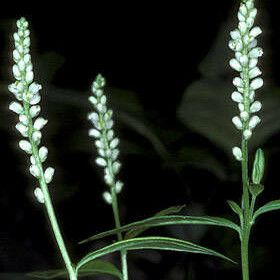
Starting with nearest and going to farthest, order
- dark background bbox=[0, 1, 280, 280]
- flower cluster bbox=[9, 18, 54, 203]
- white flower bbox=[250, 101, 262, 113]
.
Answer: flower cluster bbox=[9, 18, 54, 203]
white flower bbox=[250, 101, 262, 113]
dark background bbox=[0, 1, 280, 280]

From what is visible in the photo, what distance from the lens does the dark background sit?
207cm

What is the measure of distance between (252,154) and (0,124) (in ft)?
2.48

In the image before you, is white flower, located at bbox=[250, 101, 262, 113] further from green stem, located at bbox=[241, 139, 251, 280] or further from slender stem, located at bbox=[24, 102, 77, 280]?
slender stem, located at bbox=[24, 102, 77, 280]

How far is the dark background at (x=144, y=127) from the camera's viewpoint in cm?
207

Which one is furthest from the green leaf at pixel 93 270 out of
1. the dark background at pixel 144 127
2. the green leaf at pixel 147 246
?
the dark background at pixel 144 127

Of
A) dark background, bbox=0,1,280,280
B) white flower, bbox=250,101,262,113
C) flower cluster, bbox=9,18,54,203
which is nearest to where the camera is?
flower cluster, bbox=9,18,54,203

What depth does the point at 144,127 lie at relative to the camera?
2170mm

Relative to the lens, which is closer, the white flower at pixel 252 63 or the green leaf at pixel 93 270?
the white flower at pixel 252 63

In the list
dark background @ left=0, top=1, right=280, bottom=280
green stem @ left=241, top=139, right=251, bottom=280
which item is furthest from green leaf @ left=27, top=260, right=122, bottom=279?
dark background @ left=0, top=1, right=280, bottom=280

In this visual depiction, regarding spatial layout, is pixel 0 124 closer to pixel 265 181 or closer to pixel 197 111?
pixel 197 111

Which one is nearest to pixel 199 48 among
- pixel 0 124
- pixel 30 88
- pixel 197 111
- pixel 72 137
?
pixel 197 111

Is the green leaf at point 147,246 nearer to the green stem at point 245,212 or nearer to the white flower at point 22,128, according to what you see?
the green stem at point 245,212

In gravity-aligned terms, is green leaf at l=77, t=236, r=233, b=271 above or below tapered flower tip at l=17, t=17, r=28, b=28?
below

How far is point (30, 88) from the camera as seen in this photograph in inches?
34.8
